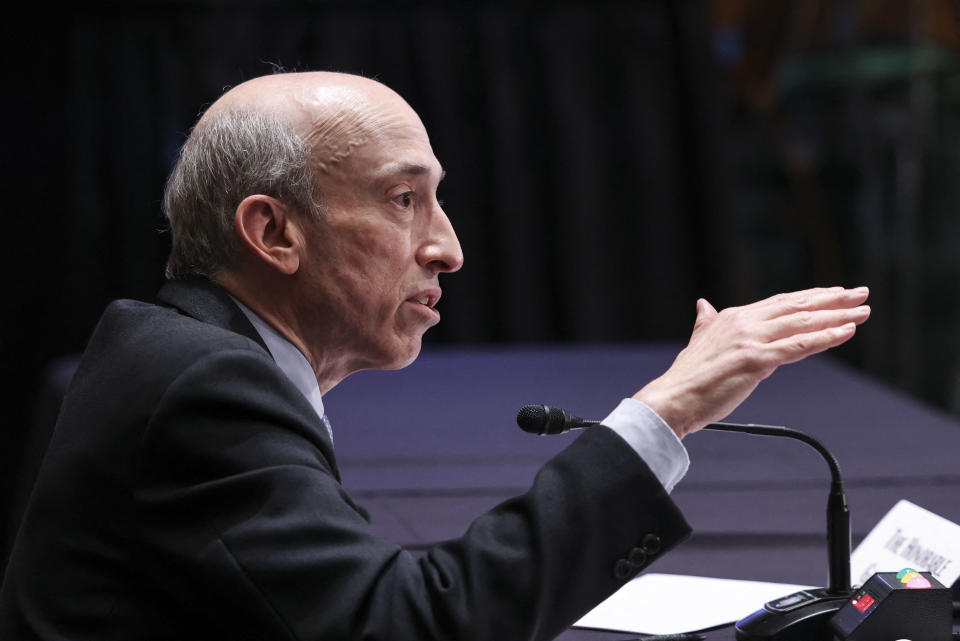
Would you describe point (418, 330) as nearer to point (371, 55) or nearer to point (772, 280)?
point (371, 55)

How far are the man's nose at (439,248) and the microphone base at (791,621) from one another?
43 cm

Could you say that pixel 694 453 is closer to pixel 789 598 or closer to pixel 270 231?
pixel 789 598

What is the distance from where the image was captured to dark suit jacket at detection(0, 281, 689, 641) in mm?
870

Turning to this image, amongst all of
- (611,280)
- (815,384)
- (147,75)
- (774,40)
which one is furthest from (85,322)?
(774,40)

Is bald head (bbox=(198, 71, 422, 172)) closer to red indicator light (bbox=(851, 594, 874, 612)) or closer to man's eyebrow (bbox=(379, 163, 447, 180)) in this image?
man's eyebrow (bbox=(379, 163, 447, 180))

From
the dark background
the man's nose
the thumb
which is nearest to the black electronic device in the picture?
the thumb

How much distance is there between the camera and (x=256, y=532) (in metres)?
0.87

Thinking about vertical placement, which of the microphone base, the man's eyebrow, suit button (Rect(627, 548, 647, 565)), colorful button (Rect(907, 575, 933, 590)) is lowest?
the microphone base

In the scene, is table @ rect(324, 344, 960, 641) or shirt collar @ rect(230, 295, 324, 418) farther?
table @ rect(324, 344, 960, 641)

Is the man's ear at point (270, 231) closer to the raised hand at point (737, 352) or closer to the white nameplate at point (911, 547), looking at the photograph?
the raised hand at point (737, 352)

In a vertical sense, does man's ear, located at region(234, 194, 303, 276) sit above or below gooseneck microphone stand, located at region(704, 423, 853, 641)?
above

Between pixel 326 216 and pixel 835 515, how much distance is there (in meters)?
0.58

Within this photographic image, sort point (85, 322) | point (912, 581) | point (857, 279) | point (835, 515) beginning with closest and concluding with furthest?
point (912, 581)
point (835, 515)
point (85, 322)
point (857, 279)

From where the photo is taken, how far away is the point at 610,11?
432 cm
